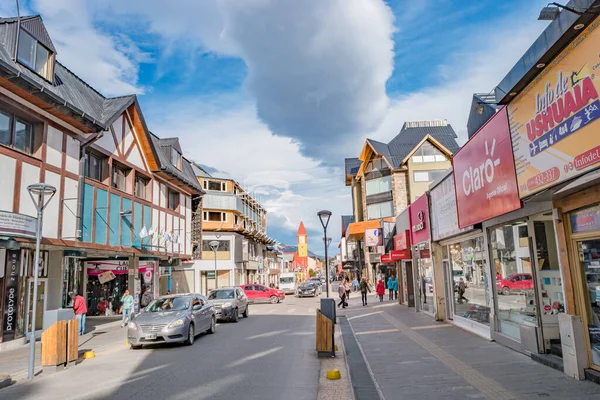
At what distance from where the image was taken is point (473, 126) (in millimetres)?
13188

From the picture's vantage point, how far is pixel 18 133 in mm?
14078

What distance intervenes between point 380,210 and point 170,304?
39.1 metres

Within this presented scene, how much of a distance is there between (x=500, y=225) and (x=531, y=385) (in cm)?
501

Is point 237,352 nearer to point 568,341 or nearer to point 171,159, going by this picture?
point 568,341

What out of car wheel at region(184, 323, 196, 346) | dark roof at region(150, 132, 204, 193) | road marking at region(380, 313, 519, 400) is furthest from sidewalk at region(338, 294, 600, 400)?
dark roof at region(150, 132, 204, 193)

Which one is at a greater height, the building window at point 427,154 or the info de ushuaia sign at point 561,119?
the building window at point 427,154

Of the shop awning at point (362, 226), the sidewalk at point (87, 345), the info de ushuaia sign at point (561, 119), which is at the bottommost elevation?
the sidewalk at point (87, 345)

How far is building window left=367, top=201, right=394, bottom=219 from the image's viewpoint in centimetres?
5000

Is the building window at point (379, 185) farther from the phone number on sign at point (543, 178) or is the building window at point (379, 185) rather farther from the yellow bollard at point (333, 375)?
the yellow bollard at point (333, 375)

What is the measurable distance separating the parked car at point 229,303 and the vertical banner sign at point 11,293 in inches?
298

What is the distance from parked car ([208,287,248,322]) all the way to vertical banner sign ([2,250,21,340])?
7.57 meters

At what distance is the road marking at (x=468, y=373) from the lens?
6.73 meters

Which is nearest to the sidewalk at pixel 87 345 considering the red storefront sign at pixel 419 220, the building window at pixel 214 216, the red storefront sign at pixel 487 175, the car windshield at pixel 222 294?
the car windshield at pixel 222 294

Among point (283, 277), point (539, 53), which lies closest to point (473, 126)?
point (539, 53)
